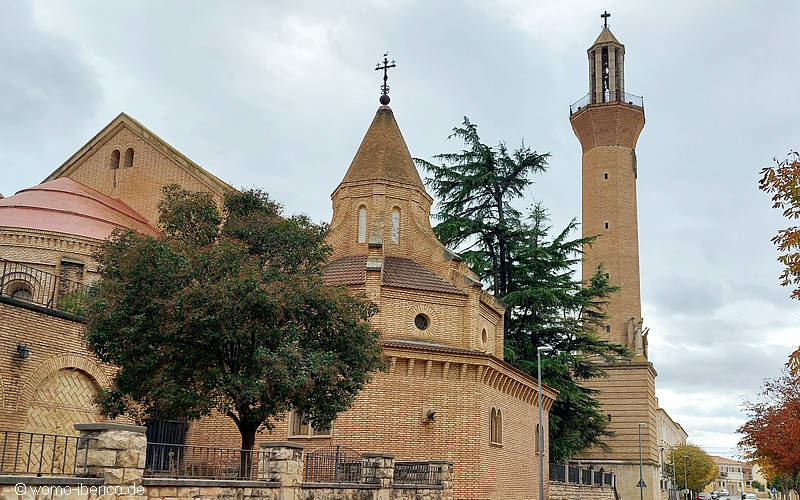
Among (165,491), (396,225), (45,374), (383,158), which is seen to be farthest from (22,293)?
(165,491)

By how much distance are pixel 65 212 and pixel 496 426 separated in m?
16.4

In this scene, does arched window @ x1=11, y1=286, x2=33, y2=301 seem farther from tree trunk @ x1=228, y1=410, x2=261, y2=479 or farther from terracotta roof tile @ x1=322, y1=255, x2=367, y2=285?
tree trunk @ x1=228, y1=410, x2=261, y2=479

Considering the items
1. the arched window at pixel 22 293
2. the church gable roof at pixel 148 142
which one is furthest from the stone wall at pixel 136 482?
the church gable roof at pixel 148 142

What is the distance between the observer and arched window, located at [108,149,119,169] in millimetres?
33188

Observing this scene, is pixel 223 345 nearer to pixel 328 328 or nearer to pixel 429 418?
pixel 328 328

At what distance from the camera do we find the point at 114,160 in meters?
33.3

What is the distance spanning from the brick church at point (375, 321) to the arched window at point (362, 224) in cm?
4

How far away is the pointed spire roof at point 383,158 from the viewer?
30.1 m

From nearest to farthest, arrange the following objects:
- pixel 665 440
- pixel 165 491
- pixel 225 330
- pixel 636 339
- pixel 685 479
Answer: pixel 165 491
pixel 225 330
pixel 636 339
pixel 685 479
pixel 665 440

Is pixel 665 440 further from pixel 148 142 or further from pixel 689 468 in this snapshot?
pixel 148 142

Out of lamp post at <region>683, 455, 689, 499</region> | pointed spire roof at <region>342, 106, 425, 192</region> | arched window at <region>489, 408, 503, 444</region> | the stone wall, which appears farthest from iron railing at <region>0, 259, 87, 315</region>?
lamp post at <region>683, 455, 689, 499</region>

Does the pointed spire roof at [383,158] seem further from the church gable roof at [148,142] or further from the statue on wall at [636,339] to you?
the statue on wall at [636,339]

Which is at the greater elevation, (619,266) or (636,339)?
(619,266)

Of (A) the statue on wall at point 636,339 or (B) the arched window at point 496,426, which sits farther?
(A) the statue on wall at point 636,339
